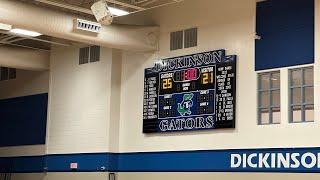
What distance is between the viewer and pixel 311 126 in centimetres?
1192

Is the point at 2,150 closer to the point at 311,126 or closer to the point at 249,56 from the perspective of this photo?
the point at 249,56

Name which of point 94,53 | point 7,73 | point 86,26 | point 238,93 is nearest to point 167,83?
point 238,93

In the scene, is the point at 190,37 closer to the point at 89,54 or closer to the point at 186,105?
the point at 186,105

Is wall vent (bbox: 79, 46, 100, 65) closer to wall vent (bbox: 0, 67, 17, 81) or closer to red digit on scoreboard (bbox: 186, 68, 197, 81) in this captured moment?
red digit on scoreboard (bbox: 186, 68, 197, 81)

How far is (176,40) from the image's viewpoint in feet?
50.2

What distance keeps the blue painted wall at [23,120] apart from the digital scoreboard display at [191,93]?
5562 mm

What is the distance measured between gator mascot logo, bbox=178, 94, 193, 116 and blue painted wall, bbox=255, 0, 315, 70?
6.97ft

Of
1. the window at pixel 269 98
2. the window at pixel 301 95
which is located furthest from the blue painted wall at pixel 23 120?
the window at pixel 301 95

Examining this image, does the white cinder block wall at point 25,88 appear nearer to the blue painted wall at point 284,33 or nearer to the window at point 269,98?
the window at point 269,98

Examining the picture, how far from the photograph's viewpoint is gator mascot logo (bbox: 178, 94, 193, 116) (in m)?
14.5

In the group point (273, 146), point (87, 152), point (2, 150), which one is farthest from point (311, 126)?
point (2, 150)

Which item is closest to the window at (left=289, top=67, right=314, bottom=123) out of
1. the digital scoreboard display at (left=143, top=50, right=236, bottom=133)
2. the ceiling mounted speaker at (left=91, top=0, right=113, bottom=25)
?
the digital scoreboard display at (left=143, top=50, right=236, bottom=133)

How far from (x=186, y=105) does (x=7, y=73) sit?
10.1 metres

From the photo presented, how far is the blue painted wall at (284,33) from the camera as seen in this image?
40.3 feet
